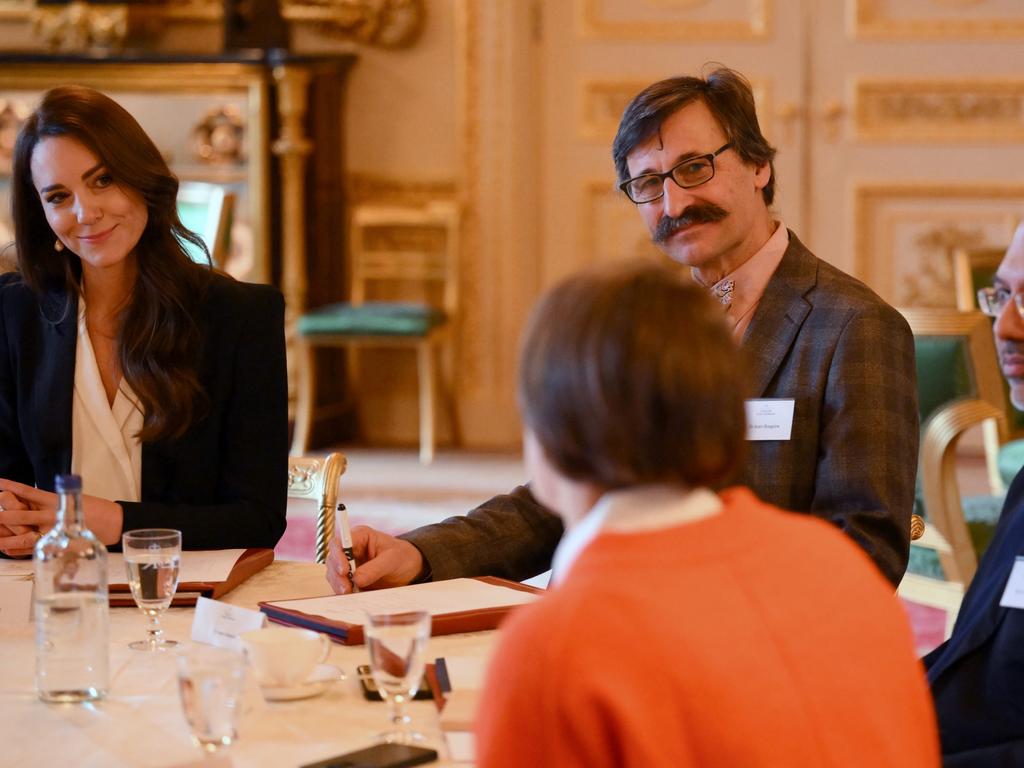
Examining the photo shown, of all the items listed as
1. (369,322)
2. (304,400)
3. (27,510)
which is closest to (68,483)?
(27,510)

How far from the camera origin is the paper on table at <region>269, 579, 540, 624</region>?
65.3 inches

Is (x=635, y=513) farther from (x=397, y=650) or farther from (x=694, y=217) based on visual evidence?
(x=694, y=217)

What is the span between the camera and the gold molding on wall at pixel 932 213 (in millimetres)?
6535

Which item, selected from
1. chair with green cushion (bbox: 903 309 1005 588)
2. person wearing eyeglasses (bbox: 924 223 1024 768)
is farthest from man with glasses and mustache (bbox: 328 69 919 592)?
chair with green cushion (bbox: 903 309 1005 588)

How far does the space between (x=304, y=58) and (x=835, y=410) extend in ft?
15.4

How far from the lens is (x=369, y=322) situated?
6.28 m

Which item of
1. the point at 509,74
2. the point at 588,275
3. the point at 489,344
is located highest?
the point at 509,74

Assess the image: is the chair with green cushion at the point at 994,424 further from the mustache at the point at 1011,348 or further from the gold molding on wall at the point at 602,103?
the gold molding on wall at the point at 602,103

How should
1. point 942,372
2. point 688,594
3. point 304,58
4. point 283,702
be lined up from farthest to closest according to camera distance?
point 304,58 → point 942,372 → point 283,702 → point 688,594

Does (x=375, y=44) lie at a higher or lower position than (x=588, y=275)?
higher

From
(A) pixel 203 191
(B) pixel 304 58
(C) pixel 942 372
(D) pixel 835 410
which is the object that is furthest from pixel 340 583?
(B) pixel 304 58

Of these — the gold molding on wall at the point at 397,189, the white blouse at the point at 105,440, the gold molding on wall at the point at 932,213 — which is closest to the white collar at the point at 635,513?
the white blouse at the point at 105,440

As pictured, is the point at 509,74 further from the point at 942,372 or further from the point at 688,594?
the point at 688,594

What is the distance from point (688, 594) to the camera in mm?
934
